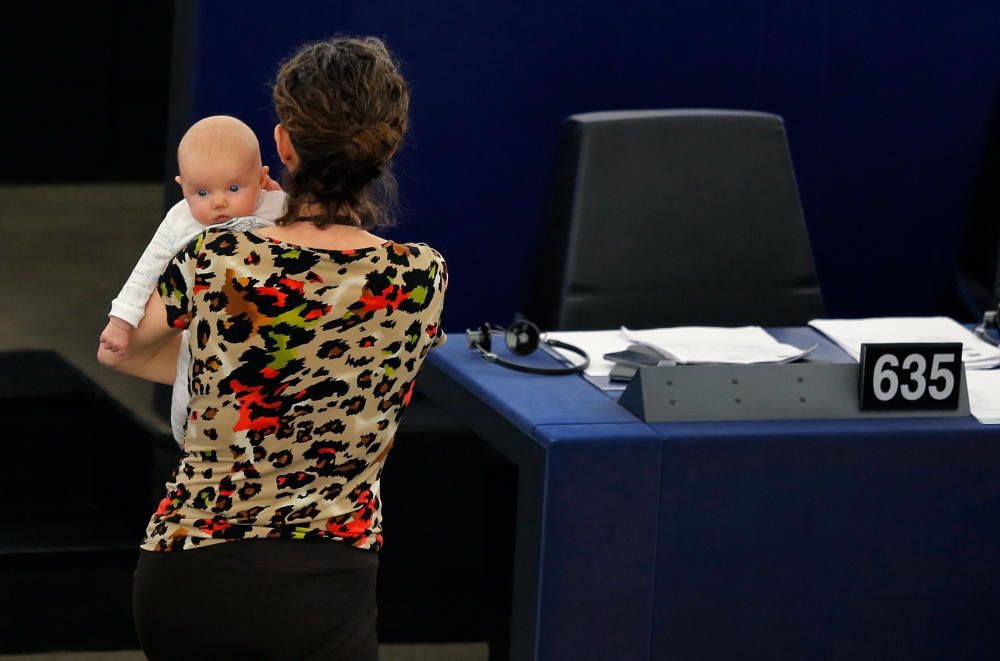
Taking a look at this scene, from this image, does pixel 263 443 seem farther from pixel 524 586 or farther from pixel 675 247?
pixel 675 247

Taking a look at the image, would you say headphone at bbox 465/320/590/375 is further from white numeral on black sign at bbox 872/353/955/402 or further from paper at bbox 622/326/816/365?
white numeral on black sign at bbox 872/353/955/402

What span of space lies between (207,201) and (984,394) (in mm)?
1187

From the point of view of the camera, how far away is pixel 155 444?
324 centimetres

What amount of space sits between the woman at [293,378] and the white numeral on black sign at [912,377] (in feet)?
2.62

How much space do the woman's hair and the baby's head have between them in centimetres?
11

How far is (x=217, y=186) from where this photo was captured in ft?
5.80

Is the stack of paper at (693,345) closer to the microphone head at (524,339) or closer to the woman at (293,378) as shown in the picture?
the microphone head at (524,339)

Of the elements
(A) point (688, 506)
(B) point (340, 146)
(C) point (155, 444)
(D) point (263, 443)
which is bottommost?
(C) point (155, 444)

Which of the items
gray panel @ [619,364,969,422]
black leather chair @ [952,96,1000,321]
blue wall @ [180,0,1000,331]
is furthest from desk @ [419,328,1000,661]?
black leather chair @ [952,96,1000,321]

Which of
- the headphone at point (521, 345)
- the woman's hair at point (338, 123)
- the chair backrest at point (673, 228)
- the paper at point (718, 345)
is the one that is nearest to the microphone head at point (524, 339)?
the headphone at point (521, 345)

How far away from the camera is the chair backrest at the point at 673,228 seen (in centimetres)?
296

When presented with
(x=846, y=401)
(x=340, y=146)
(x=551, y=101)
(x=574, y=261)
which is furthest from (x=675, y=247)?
(x=340, y=146)

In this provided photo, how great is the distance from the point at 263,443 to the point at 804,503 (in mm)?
856

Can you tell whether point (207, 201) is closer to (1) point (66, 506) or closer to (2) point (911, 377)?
(2) point (911, 377)
